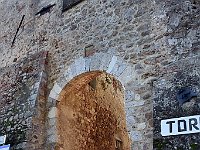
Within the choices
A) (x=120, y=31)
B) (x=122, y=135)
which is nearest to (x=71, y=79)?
(x=120, y=31)

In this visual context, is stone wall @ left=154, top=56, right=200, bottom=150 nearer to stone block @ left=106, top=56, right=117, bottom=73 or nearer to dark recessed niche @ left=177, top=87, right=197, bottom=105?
dark recessed niche @ left=177, top=87, right=197, bottom=105

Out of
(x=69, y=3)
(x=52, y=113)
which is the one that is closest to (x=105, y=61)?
(x=52, y=113)

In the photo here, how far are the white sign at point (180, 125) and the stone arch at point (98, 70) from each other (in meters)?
0.81

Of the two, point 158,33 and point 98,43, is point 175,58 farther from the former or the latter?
point 98,43

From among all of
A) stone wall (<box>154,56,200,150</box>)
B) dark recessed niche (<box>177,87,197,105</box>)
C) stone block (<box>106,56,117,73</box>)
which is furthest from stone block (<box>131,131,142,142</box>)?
stone block (<box>106,56,117,73</box>)

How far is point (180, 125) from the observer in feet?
14.5

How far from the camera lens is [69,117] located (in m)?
6.68

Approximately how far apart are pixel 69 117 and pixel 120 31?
1.79 metres

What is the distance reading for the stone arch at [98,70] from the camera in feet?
18.3

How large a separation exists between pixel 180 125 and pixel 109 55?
80.4 inches

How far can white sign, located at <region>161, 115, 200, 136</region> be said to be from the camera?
4312mm

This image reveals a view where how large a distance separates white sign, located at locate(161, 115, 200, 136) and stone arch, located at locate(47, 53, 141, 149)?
81 centimetres

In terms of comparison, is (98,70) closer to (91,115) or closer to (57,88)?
(57,88)

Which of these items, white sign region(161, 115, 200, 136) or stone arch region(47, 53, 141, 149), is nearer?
white sign region(161, 115, 200, 136)
